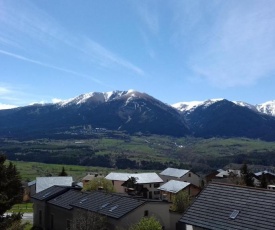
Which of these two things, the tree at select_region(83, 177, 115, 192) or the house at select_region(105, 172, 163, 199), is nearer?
the tree at select_region(83, 177, 115, 192)

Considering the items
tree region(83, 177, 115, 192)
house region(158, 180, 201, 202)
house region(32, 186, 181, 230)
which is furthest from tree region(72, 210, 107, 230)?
house region(158, 180, 201, 202)

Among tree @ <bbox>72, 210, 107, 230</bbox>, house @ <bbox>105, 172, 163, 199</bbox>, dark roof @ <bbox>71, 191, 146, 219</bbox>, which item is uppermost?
dark roof @ <bbox>71, 191, 146, 219</bbox>

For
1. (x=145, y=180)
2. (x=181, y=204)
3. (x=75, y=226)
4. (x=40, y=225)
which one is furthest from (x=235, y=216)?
(x=145, y=180)

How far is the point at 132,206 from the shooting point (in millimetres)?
43844

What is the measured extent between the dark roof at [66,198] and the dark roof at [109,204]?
7.82 feet

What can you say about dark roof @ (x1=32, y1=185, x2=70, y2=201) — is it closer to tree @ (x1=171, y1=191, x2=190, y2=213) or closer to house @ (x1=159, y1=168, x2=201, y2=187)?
tree @ (x1=171, y1=191, x2=190, y2=213)

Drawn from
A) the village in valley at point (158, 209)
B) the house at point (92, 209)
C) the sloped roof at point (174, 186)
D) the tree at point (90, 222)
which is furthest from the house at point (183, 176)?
the tree at point (90, 222)

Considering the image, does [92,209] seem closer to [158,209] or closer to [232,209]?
[158,209]

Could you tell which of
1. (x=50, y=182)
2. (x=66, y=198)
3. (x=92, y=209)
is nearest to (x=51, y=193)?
(x=66, y=198)

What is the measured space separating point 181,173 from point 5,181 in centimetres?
9787

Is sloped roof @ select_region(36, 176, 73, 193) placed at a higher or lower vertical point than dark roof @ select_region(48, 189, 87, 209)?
lower

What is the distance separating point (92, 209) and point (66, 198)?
1131 cm

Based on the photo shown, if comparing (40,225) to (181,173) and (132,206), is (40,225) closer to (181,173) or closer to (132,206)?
(132,206)

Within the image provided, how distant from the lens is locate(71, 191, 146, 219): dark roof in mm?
43406
